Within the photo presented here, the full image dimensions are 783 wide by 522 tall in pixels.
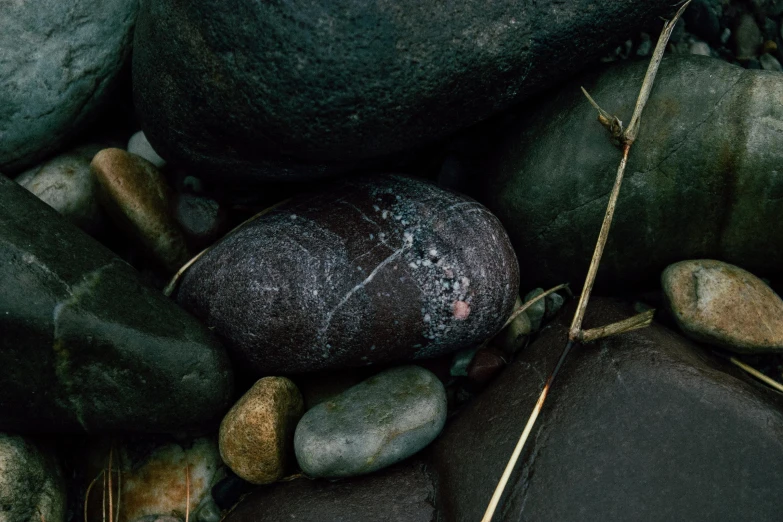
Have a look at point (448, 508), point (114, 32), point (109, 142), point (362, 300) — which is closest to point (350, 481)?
point (448, 508)

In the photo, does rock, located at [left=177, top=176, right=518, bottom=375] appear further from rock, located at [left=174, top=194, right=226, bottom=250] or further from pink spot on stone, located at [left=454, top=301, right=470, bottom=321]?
rock, located at [left=174, top=194, right=226, bottom=250]

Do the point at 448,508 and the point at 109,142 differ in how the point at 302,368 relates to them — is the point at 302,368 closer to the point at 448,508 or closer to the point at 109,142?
the point at 448,508

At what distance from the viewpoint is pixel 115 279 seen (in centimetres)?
255

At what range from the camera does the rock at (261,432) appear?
8.31ft

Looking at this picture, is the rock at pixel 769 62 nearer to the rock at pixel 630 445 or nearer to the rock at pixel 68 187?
the rock at pixel 630 445

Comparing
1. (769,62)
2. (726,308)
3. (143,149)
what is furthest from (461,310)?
(769,62)

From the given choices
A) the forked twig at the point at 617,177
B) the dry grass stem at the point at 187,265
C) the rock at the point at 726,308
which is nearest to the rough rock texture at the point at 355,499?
the forked twig at the point at 617,177

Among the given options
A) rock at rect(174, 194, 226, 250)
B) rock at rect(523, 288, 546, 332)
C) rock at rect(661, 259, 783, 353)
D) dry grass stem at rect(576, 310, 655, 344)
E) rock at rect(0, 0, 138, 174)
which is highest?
rock at rect(0, 0, 138, 174)

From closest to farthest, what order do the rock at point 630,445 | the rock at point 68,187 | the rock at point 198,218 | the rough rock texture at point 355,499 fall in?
1. the rock at point 630,445
2. the rough rock texture at point 355,499
3. the rock at point 68,187
4. the rock at point 198,218

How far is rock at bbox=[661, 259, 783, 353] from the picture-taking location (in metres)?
2.52

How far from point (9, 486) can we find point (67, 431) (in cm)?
27

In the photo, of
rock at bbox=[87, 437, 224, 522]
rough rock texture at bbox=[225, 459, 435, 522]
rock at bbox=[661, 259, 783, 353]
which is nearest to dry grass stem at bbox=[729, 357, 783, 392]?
rock at bbox=[661, 259, 783, 353]

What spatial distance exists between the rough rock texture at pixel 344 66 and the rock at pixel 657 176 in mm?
251

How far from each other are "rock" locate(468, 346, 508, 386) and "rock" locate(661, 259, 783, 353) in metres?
0.76
